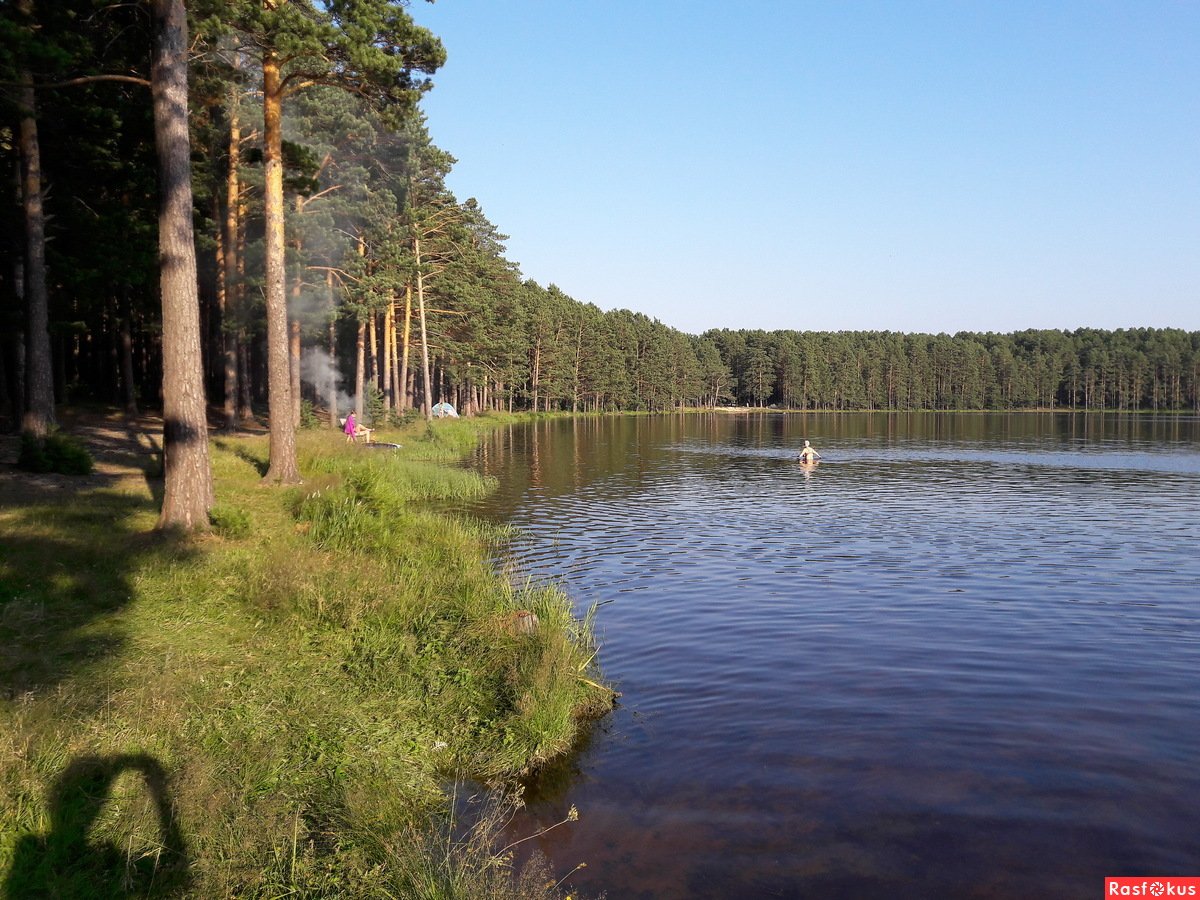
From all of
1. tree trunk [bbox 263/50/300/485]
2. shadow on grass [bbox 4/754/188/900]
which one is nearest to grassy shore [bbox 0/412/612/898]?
shadow on grass [bbox 4/754/188/900]

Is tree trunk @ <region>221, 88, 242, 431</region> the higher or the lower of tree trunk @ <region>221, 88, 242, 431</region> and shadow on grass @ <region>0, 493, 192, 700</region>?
the higher

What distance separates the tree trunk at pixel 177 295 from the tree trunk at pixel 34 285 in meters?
7.73

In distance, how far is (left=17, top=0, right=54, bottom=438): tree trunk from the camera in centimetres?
1983

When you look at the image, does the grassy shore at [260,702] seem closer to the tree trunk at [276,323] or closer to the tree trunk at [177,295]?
the tree trunk at [177,295]

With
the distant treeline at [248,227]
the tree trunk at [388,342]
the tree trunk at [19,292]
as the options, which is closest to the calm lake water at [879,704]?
the distant treeline at [248,227]

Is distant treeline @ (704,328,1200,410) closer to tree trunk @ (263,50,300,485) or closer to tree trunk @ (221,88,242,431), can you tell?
tree trunk @ (221,88,242,431)

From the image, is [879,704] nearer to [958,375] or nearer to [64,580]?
[64,580]

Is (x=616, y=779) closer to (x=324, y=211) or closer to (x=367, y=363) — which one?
(x=324, y=211)

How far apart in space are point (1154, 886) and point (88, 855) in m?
7.90

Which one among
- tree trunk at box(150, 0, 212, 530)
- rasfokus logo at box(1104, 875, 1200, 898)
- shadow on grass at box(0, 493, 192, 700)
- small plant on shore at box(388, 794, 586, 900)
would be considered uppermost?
tree trunk at box(150, 0, 212, 530)

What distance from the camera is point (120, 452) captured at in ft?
79.4

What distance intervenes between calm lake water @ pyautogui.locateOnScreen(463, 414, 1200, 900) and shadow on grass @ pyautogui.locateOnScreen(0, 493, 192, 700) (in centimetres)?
479

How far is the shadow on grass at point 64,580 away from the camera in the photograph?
8.19m

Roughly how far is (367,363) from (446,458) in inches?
1217
